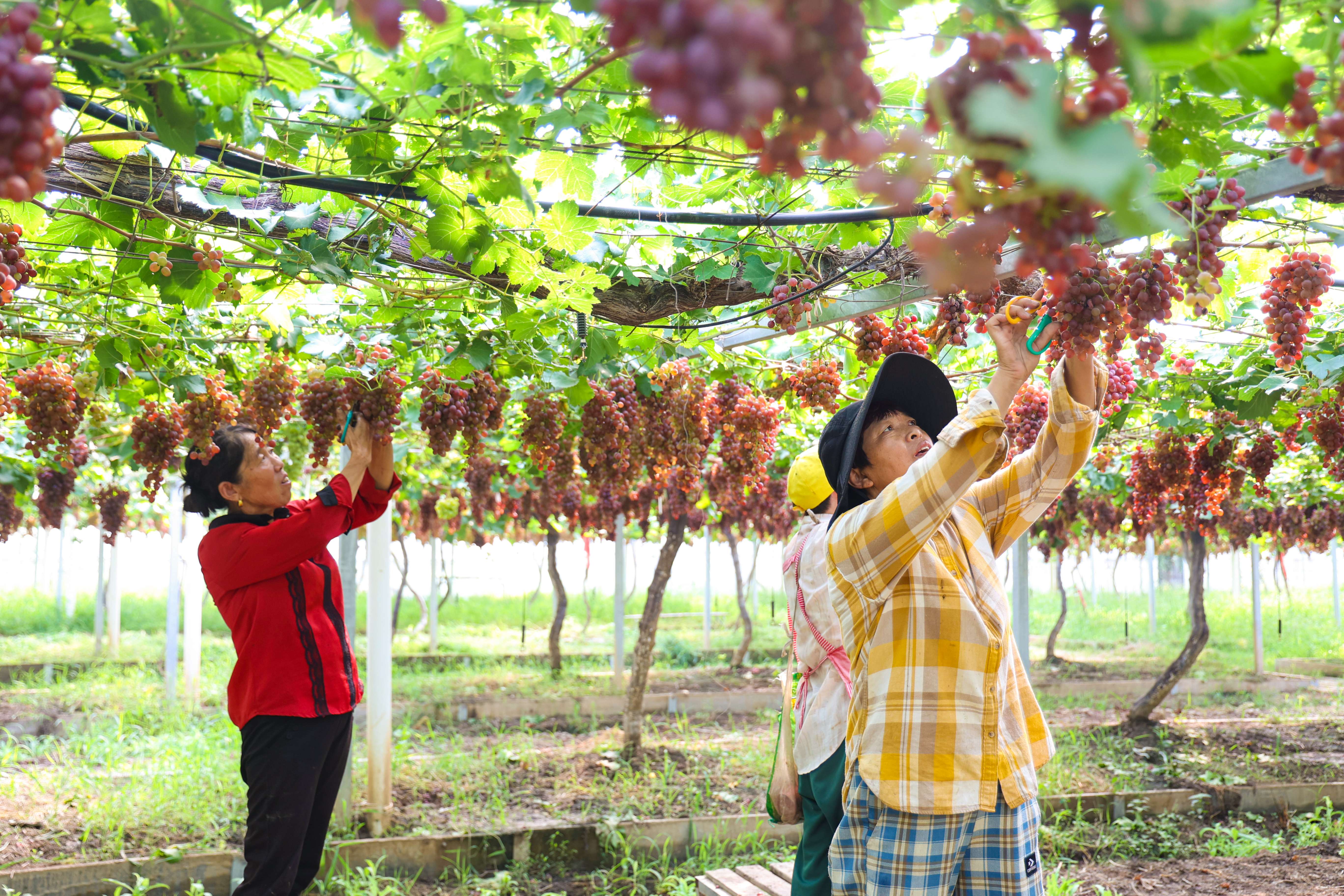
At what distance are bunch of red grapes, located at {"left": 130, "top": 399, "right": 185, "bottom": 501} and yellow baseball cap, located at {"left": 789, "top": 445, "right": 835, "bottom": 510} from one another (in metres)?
2.26

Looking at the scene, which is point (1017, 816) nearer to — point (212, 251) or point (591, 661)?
point (212, 251)

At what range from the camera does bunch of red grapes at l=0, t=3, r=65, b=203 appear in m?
0.71

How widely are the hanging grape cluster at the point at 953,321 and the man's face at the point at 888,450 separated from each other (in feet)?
1.19

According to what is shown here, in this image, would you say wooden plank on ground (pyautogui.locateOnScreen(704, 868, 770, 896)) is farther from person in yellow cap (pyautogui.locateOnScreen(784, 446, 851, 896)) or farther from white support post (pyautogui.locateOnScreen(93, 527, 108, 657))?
white support post (pyautogui.locateOnScreen(93, 527, 108, 657))

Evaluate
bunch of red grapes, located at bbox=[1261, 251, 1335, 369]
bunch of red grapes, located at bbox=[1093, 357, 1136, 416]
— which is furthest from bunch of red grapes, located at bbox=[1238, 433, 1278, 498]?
bunch of red grapes, located at bbox=[1261, 251, 1335, 369]

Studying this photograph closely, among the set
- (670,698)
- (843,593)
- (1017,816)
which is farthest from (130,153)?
(670,698)

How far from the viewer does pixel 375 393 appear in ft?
9.45

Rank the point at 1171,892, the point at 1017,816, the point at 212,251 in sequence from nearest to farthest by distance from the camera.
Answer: the point at 1017,816, the point at 212,251, the point at 1171,892

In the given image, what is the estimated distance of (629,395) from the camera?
3.59 m

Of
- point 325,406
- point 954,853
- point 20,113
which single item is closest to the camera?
point 20,113

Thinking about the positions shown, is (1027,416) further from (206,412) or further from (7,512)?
(7,512)

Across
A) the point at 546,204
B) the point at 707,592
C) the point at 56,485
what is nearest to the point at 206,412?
the point at 546,204

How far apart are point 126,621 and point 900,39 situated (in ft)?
62.3

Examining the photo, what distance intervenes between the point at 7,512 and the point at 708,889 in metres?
6.40
